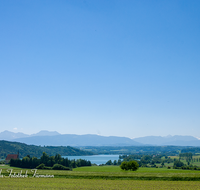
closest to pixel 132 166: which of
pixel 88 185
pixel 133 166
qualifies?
pixel 133 166

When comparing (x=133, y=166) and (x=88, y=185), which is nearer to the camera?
(x=88, y=185)

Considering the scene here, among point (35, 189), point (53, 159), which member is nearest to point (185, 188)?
point (35, 189)

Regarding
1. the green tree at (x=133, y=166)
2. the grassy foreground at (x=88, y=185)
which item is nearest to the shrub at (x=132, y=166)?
the green tree at (x=133, y=166)

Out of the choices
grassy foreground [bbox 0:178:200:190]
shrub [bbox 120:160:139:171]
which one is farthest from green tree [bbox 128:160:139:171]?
grassy foreground [bbox 0:178:200:190]

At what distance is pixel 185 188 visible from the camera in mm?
33281

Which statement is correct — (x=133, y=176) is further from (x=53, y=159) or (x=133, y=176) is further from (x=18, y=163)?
(x=18, y=163)

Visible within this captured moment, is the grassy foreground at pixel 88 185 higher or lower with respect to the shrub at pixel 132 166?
higher

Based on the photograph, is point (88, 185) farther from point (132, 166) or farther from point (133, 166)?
point (133, 166)

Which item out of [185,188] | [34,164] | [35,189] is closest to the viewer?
[35,189]

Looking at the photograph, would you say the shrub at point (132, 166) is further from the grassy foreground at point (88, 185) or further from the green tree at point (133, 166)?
the grassy foreground at point (88, 185)

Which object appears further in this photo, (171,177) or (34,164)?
(34,164)

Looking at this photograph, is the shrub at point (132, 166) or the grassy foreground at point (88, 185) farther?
the shrub at point (132, 166)

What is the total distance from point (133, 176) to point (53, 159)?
50.9 metres

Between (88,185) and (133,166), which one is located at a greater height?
(88,185)
